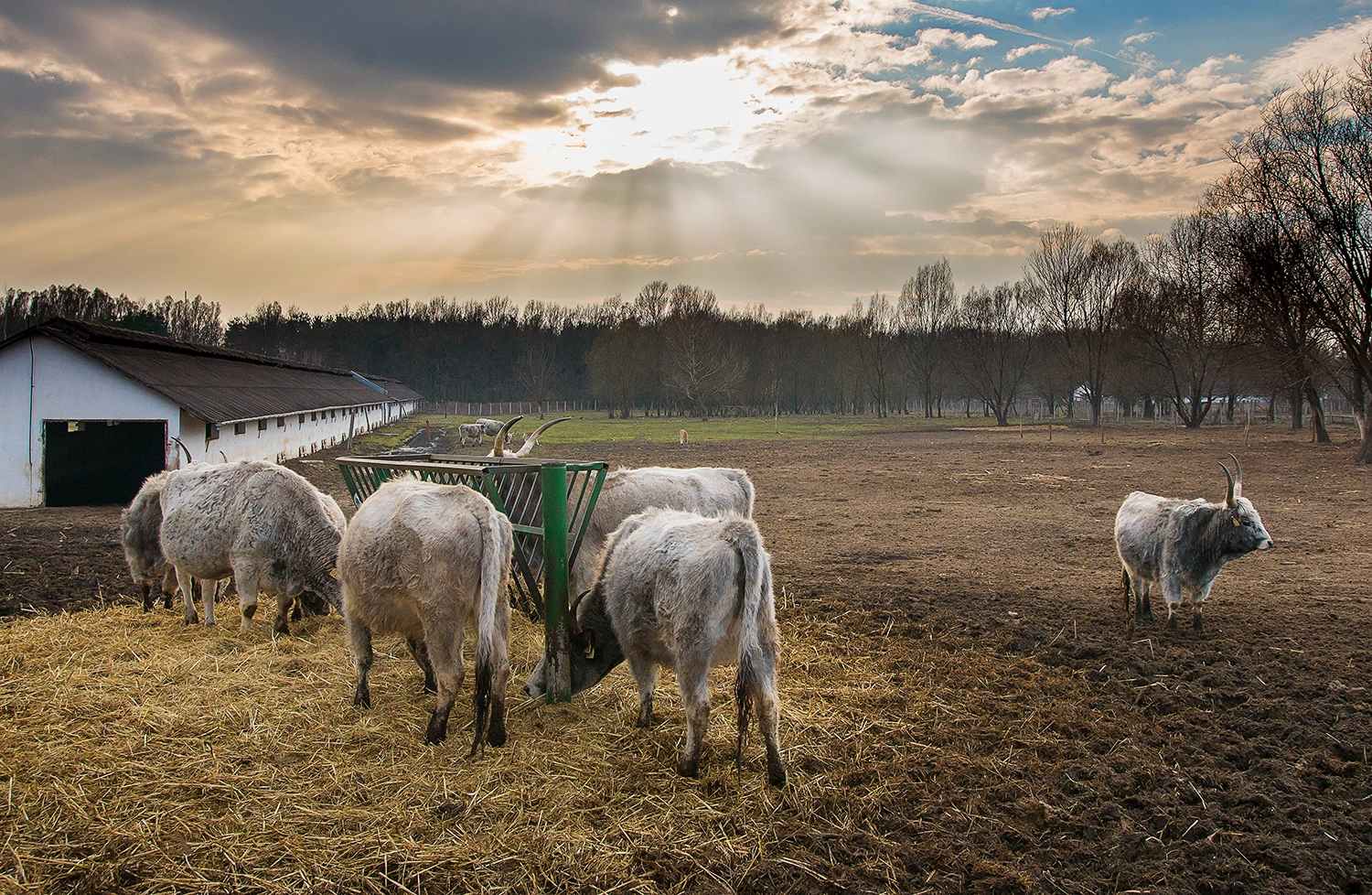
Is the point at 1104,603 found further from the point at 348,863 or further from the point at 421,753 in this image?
the point at 348,863

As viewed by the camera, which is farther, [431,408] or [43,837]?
[431,408]

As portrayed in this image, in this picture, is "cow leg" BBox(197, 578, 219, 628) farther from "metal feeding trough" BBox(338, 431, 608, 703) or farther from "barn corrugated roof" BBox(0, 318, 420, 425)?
"barn corrugated roof" BBox(0, 318, 420, 425)

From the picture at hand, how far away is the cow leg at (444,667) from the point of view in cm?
512

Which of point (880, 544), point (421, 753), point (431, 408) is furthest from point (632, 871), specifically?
point (431, 408)

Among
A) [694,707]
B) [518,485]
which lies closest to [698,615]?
[694,707]

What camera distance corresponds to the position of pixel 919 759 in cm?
506

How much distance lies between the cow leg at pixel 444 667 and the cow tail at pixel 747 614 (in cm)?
205

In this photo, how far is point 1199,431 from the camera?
44000 mm

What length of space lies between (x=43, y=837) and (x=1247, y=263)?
131ft

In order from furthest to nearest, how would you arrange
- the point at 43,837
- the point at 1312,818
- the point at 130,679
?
the point at 130,679
the point at 1312,818
the point at 43,837

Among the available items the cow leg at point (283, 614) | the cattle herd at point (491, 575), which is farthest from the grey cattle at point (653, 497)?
the cow leg at point (283, 614)

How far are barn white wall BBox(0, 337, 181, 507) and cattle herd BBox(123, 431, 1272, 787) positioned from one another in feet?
40.3

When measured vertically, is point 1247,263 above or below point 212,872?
above

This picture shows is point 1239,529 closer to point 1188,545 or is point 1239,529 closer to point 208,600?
point 1188,545
